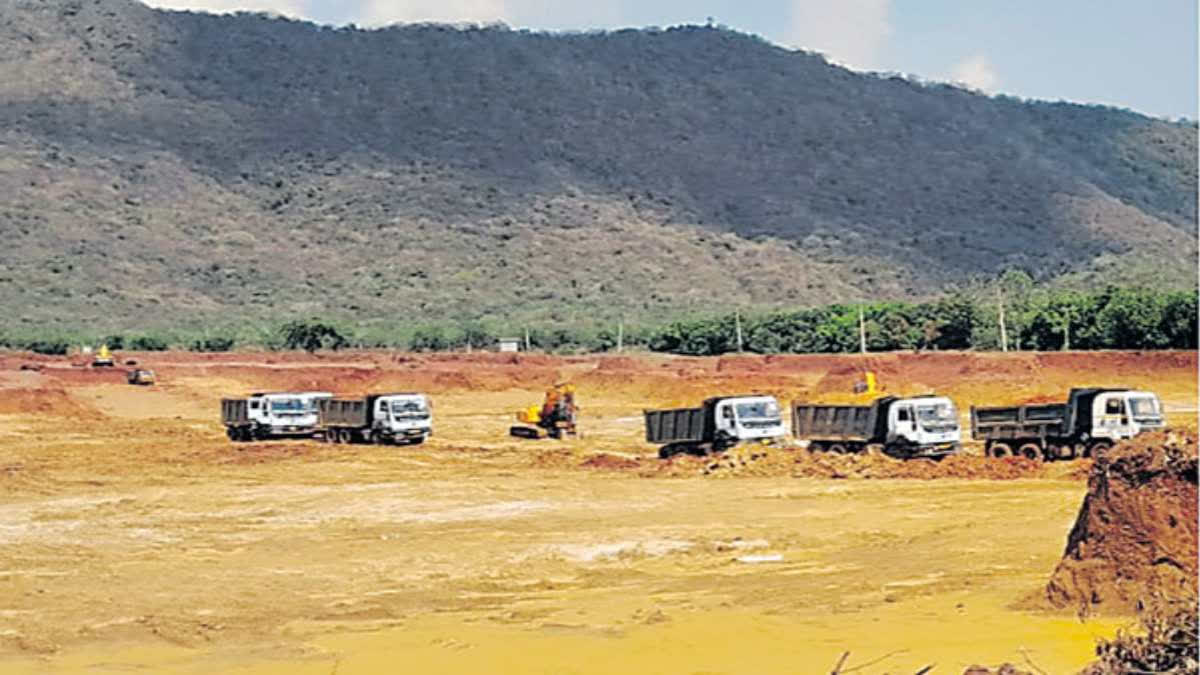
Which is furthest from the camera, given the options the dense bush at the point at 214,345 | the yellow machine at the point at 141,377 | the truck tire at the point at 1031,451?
the dense bush at the point at 214,345

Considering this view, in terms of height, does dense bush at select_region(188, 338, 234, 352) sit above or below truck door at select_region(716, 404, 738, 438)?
above

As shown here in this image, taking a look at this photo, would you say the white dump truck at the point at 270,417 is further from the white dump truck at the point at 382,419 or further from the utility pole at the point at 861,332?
the utility pole at the point at 861,332

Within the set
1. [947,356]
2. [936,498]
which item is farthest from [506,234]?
[936,498]

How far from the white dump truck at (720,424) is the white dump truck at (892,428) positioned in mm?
1339

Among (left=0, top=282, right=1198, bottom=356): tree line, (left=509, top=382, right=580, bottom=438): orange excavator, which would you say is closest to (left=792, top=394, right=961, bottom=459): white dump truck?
(left=509, top=382, right=580, bottom=438): orange excavator

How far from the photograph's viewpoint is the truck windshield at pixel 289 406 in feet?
174

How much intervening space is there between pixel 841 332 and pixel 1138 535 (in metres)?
70.7

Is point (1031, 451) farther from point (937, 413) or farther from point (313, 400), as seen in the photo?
point (313, 400)

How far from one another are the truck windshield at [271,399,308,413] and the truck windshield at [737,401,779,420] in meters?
16.1

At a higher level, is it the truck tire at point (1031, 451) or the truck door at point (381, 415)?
the truck door at point (381, 415)

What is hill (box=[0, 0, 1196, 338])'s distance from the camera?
130375 mm

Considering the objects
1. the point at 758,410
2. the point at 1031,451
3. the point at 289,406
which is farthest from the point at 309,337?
the point at 1031,451

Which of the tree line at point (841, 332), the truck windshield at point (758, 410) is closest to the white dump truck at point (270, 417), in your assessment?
the truck windshield at point (758, 410)

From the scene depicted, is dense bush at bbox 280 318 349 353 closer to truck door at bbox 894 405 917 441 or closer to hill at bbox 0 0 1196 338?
hill at bbox 0 0 1196 338
